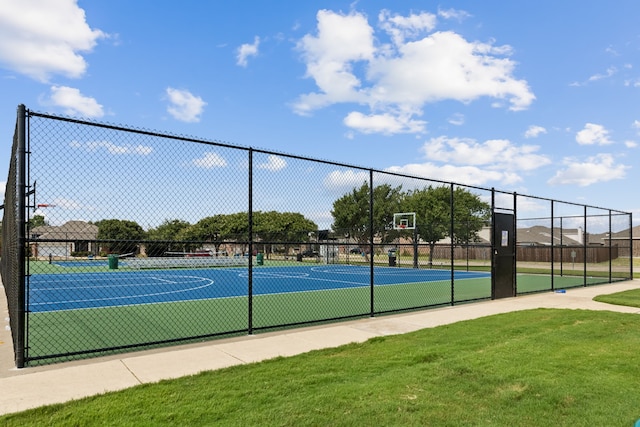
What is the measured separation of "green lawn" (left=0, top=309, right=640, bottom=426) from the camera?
3.96m

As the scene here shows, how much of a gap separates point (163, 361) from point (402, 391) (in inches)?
126

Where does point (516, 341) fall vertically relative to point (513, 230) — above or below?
below

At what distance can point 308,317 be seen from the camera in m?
10.3

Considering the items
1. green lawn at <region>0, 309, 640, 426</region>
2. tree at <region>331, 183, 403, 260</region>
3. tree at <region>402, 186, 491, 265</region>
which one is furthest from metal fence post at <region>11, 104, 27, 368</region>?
tree at <region>331, 183, 403, 260</region>

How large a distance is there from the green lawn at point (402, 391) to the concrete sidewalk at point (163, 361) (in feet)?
1.36

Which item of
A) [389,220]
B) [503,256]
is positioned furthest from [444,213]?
[503,256]

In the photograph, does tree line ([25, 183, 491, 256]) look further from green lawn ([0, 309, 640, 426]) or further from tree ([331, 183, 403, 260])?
green lawn ([0, 309, 640, 426])

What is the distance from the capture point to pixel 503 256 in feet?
44.3

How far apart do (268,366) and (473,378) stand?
2.37 metres

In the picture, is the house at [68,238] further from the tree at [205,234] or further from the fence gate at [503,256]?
the fence gate at [503,256]

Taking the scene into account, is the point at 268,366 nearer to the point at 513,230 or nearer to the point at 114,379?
the point at 114,379

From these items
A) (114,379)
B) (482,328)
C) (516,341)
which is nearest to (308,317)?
(482,328)

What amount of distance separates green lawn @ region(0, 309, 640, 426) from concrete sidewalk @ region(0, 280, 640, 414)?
16.4 inches

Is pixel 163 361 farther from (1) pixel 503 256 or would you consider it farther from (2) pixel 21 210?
(1) pixel 503 256
